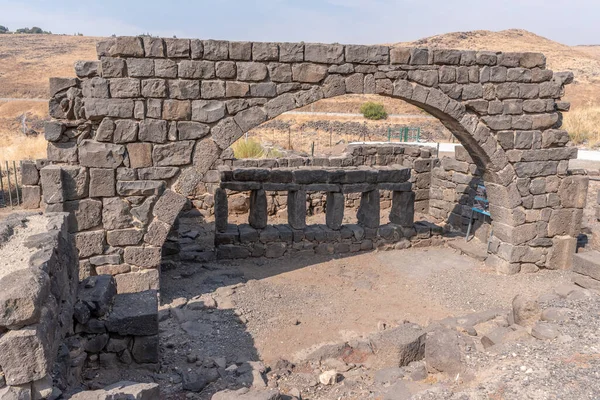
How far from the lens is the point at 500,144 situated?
839cm

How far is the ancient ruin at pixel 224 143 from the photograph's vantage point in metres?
6.38

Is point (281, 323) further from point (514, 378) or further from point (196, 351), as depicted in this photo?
point (514, 378)

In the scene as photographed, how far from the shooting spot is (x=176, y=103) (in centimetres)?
664

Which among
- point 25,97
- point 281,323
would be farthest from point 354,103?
point 281,323

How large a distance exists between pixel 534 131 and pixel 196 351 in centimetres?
674

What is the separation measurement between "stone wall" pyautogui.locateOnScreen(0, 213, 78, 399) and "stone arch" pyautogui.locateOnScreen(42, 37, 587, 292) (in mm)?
2099

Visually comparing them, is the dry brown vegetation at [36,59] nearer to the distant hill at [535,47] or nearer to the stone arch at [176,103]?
the stone arch at [176,103]

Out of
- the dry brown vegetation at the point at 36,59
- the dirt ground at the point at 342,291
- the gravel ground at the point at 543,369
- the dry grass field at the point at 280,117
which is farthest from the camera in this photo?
the dry brown vegetation at the point at 36,59

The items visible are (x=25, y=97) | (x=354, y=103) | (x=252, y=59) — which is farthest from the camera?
(x=354, y=103)

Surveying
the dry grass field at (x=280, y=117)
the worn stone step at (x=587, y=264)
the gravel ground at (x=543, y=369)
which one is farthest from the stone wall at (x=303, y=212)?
the dry grass field at (x=280, y=117)

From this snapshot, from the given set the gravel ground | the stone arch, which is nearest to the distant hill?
the stone arch

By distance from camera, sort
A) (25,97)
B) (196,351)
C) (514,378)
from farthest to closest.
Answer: (25,97) < (196,351) < (514,378)

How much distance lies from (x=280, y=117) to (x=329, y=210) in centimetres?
2831

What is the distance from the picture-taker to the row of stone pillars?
9.40 m
